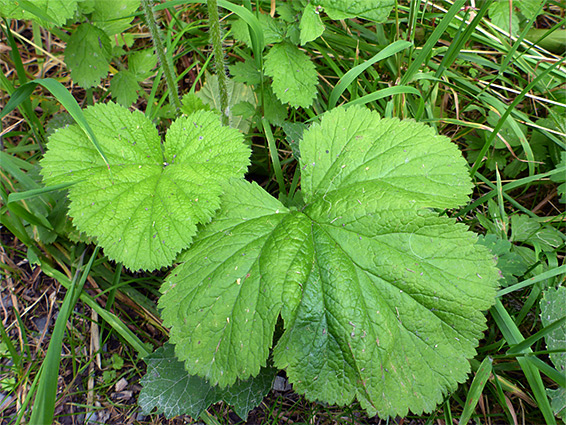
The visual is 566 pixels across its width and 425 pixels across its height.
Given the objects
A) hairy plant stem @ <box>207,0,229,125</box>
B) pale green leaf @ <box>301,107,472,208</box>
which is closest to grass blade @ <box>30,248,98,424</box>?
A: pale green leaf @ <box>301,107,472,208</box>

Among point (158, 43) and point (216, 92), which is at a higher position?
point (158, 43)

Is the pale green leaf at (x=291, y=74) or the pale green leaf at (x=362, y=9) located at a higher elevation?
the pale green leaf at (x=362, y=9)

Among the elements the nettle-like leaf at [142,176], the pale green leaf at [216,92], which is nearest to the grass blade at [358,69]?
the nettle-like leaf at [142,176]

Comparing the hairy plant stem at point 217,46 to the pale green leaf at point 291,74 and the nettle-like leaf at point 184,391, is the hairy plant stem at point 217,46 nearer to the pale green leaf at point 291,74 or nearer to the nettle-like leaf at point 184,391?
the pale green leaf at point 291,74

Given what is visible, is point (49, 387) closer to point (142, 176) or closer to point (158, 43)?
point (142, 176)

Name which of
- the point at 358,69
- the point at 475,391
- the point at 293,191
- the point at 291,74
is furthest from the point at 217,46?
the point at 475,391

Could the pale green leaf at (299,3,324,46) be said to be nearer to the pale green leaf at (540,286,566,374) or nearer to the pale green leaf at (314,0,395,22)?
the pale green leaf at (314,0,395,22)
